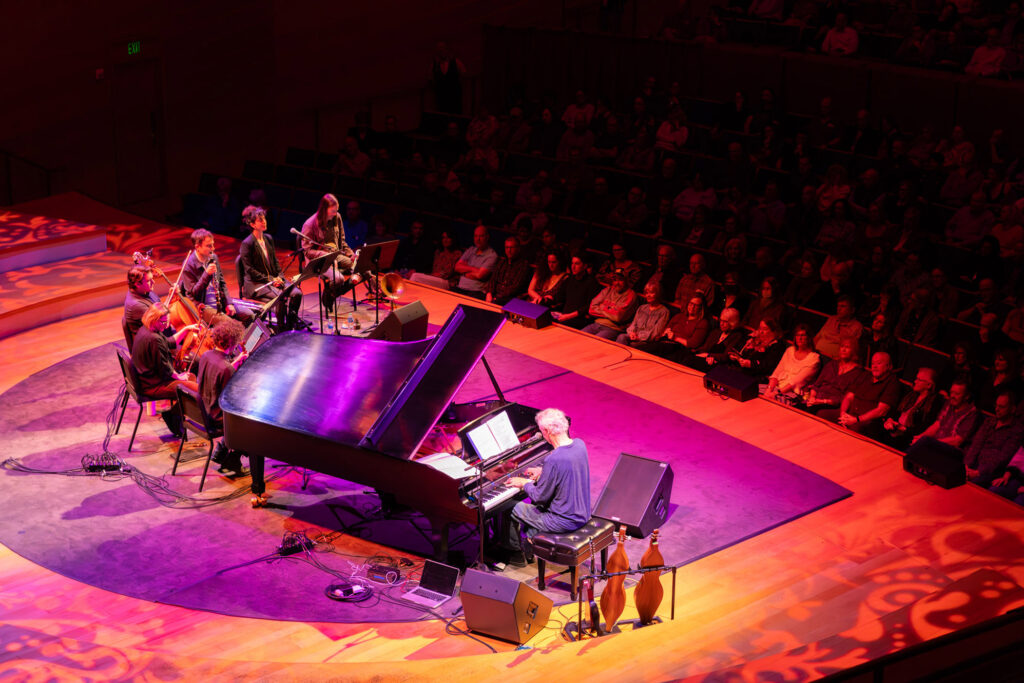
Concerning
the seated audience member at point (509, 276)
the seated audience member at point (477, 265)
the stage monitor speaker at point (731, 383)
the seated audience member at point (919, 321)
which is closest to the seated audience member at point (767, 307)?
the stage monitor speaker at point (731, 383)

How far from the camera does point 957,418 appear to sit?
689 cm

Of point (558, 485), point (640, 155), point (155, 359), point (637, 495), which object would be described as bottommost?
point (637, 495)

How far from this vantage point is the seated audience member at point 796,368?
25.5 feet

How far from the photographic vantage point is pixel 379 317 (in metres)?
9.27

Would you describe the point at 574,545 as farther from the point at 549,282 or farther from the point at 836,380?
the point at 549,282

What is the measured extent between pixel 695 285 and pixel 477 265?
2.17 metres

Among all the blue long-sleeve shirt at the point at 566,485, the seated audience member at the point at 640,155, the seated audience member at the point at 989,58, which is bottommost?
the blue long-sleeve shirt at the point at 566,485

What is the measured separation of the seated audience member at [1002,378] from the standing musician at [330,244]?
459cm

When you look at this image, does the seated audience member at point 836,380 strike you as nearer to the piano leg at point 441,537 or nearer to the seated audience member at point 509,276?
the seated audience member at point 509,276

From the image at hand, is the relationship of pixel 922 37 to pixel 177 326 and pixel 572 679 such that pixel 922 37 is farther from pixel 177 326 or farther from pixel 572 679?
pixel 572 679

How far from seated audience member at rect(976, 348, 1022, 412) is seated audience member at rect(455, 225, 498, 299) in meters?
4.40

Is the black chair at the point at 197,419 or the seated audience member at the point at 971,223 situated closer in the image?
the black chair at the point at 197,419

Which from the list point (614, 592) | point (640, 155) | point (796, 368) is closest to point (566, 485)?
point (614, 592)

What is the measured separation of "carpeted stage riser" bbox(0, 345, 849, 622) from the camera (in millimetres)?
5715
